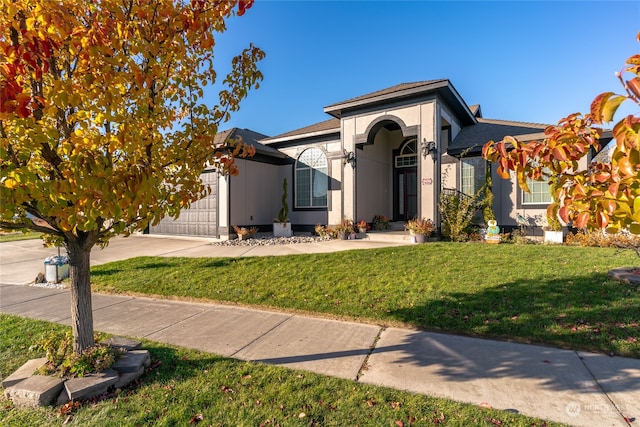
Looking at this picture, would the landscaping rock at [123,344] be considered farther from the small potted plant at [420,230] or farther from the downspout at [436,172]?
the downspout at [436,172]

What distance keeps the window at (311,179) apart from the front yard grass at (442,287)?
6.40 meters

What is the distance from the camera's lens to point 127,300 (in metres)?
6.39

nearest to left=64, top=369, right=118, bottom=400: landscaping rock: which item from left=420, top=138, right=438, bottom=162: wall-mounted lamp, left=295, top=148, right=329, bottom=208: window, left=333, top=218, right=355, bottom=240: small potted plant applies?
left=333, top=218, right=355, bottom=240: small potted plant

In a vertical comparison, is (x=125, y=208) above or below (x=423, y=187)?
below

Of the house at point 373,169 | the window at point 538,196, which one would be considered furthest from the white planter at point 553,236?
the window at point 538,196

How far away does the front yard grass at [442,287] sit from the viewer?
4.38 meters

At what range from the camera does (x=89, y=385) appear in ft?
10.0

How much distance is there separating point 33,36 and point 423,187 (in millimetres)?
11515

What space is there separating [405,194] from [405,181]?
2.16 feet

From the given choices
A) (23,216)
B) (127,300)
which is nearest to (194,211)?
(127,300)

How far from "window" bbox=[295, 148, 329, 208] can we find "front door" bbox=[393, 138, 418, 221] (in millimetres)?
3600

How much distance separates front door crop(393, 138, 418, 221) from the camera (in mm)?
15555

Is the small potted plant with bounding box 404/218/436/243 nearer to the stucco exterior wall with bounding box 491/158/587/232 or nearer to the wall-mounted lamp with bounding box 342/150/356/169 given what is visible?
the stucco exterior wall with bounding box 491/158/587/232

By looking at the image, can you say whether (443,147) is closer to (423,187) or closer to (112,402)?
(423,187)
